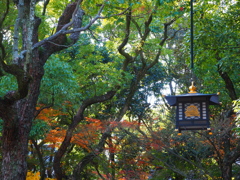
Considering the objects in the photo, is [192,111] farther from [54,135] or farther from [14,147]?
[54,135]

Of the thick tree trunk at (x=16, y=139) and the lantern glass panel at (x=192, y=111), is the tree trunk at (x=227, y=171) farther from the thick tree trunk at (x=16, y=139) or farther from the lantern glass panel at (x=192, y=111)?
the thick tree trunk at (x=16, y=139)

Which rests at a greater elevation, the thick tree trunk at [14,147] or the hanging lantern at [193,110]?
the hanging lantern at [193,110]

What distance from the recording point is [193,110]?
427cm

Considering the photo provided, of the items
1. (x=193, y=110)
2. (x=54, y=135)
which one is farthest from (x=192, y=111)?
(x=54, y=135)

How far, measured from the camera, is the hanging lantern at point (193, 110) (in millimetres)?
4219

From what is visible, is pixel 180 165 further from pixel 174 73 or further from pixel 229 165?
pixel 174 73

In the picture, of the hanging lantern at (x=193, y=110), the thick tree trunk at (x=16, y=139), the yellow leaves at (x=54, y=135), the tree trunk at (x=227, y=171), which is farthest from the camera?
the yellow leaves at (x=54, y=135)

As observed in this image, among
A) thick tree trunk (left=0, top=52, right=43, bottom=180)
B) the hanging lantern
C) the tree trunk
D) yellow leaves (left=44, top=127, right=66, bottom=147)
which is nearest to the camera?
the hanging lantern

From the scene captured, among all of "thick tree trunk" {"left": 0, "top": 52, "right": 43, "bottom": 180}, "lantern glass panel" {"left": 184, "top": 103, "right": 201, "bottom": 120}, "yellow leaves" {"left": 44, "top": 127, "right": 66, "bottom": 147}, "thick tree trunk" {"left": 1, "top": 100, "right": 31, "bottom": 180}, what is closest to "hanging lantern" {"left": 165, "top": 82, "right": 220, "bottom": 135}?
"lantern glass panel" {"left": 184, "top": 103, "right": 201, "bottom": 120}

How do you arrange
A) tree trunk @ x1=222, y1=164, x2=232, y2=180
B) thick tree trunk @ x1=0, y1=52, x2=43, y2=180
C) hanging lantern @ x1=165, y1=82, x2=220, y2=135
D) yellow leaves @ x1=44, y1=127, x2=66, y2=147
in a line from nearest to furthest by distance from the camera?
1. hanging lantern @ x1=165, y1=82, x2=220, y2=135
2. thick tree trunk @ x1=0, y1=52, x2=43, y2=180
3. tree trunk @ x1=222, y1=164, x2=232, y2=180
4. yellow leaves @ x1=44, y1=127, x2=66, y2=147

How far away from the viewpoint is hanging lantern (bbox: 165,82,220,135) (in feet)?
13.8

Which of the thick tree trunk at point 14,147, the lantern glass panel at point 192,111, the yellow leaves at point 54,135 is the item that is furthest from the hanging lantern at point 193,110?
the yellow leaves at point 54,135

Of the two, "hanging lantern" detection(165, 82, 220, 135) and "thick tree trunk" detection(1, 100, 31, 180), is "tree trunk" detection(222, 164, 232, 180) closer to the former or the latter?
"hanging lantern" detection(165, 82, 220, 135)

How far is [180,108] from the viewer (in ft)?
14.2
